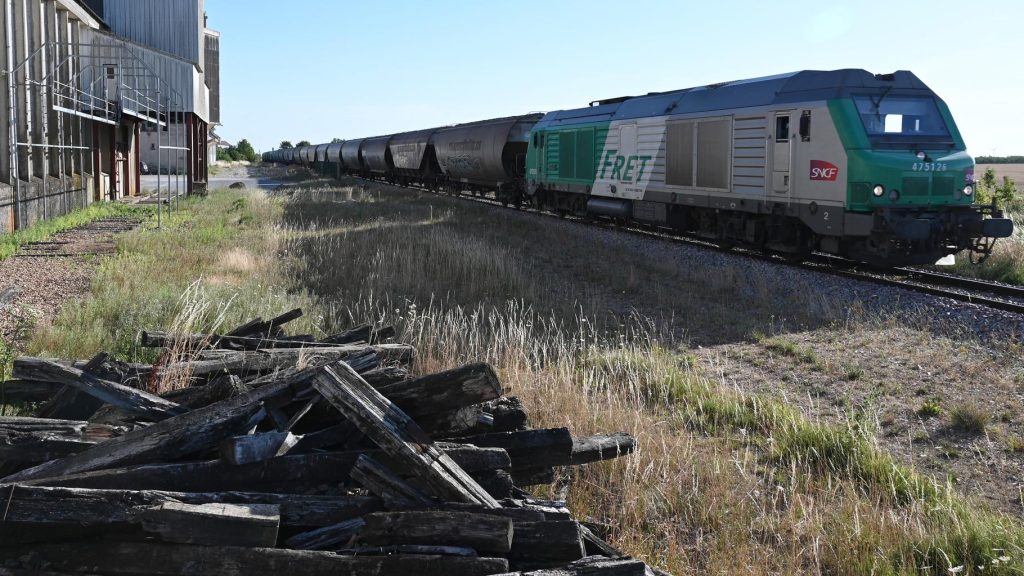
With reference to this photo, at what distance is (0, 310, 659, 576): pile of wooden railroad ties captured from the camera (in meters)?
3.63

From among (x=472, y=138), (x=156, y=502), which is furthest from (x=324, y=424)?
(x=472, y=138)

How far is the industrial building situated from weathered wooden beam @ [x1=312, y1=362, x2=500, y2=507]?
1550 cm

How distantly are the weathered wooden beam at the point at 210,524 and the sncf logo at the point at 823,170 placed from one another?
12.0 m

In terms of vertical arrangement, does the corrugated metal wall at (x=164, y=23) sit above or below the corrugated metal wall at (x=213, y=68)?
below

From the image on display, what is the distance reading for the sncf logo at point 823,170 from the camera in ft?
45.0

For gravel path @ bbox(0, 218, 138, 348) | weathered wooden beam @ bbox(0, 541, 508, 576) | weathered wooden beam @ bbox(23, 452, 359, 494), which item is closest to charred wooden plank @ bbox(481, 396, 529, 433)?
weathered wooden beam @ bbox(23, 452, 359, 494)

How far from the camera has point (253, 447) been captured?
4.19 meters

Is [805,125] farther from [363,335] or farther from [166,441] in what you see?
[166,441]

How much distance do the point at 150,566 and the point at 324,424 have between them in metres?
1.41

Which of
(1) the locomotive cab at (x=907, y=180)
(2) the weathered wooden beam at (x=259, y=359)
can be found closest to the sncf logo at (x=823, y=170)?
(1) the locomotive cab at (x=907, y=180)

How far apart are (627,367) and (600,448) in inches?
122

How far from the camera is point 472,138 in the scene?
1243 inches

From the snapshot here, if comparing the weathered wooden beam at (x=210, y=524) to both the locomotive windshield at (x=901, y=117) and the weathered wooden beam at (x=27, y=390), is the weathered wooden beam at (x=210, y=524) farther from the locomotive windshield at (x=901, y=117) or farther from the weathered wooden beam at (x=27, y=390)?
the locomotive windshield at (x=901, y=117)

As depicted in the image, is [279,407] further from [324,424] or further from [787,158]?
[787,158]
